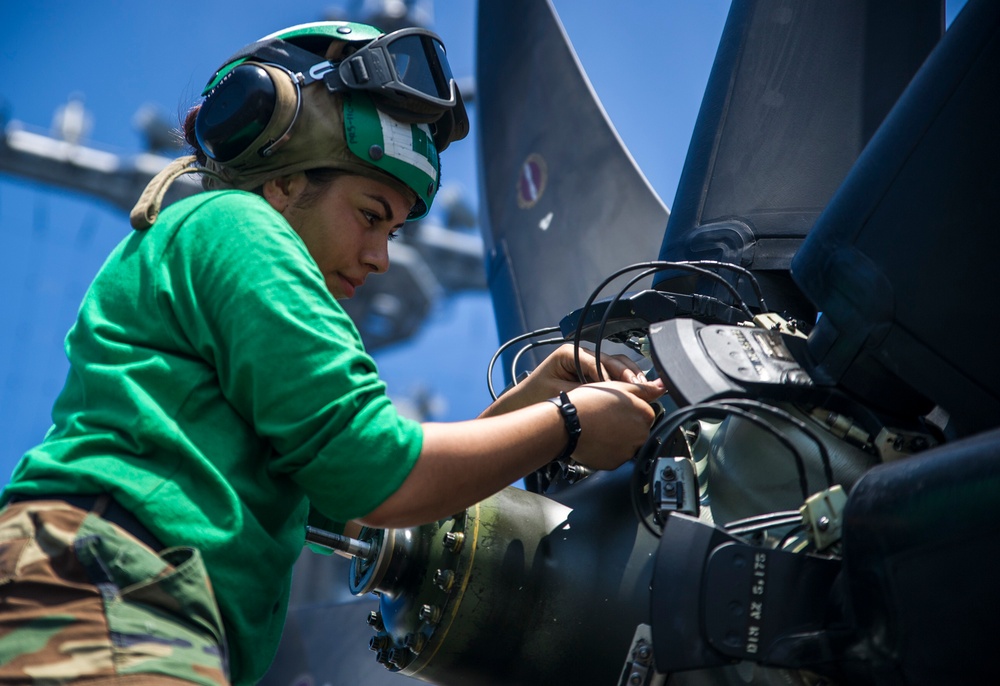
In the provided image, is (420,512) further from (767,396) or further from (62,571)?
(767,396)

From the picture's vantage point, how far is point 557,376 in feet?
8.65

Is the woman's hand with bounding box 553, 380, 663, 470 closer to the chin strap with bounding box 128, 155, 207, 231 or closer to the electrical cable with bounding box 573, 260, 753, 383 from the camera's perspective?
the electrical cable with bounding box 573, 260, 753, 383

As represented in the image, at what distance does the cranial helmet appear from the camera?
2301mm

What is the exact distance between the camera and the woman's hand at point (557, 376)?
253 centimetres

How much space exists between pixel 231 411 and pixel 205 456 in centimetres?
9

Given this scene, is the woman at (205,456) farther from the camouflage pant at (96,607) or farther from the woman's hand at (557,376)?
the woman's hand at (557,376)

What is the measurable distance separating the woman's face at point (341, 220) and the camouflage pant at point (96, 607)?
742mm

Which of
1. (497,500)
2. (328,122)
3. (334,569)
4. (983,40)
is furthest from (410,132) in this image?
(334,569)

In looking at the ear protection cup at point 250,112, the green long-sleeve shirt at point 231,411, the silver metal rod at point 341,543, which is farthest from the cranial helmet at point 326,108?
the silver metal rod at point 341,543

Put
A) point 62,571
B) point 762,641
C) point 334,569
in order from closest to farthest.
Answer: point 62,571 → point 762,641 → point 334,569

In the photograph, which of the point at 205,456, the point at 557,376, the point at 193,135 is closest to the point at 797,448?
the point at 557,376

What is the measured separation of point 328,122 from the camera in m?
2.34

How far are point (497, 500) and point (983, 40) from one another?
123 cm

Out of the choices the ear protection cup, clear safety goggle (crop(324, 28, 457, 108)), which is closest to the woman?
the ear protection cup
